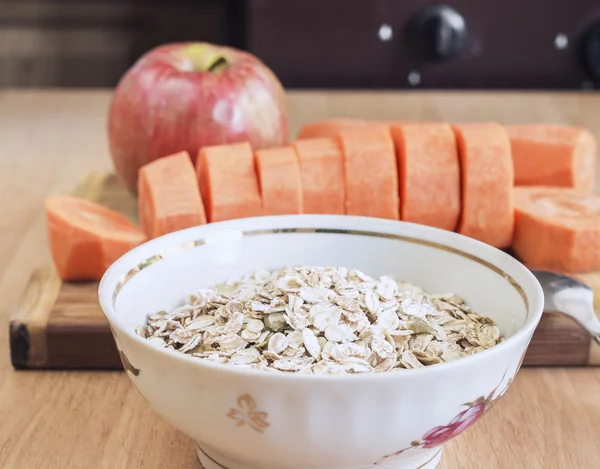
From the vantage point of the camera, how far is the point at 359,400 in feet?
1.94

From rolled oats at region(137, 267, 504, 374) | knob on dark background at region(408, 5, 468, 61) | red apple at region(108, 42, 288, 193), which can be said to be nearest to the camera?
rolled oats at region(137, 267, 504, 374)

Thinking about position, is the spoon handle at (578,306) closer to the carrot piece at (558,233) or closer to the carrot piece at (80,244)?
the carrot piece at (558,233)

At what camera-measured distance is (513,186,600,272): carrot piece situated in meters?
1.04

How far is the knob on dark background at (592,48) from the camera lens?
1567 millimetres

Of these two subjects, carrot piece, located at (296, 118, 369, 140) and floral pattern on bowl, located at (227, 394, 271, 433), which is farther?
carrot piece, located at (296, 118, 369, 140)

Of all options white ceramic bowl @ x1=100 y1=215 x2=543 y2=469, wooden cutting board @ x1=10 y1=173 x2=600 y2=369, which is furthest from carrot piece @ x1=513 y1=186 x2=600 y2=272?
white ceramic bowl @ x1=100 y1=215 x2=543 y2=469

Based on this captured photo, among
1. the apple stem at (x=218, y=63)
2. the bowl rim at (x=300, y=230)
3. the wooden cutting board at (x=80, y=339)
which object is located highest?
the apple stem at (x=218, y=63)

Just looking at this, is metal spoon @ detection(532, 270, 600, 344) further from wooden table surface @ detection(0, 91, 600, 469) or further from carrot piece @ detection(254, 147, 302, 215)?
carrot piece @ detection(254, 147, 302, 215)

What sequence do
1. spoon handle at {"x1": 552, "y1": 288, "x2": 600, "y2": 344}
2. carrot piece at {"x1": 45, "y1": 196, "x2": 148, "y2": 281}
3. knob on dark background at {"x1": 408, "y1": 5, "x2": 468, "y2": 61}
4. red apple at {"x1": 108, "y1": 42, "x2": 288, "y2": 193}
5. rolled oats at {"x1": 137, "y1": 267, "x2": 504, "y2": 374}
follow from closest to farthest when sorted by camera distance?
rolled oats at {"x1": 137, "y1": 267, "x2": 504, "y2": 374}, spoon handle at {"x1": 552, "y1": 288, "x2": 600, "y2": 344}, carrot piece at {"x1": 45, "y1": 196, "x2": 148, "y2": 281}, red apple at {"x1": 108, "y1": 42, "x2": 288, "y2": 193}, knob on dark background at {"x1": 408, "y1": 5, "x2": 468, "y2": 61}

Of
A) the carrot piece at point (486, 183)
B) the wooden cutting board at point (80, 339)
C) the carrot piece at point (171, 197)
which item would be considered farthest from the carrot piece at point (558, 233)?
the carrot piece at point (171, 197)

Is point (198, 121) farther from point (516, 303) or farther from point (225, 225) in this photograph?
point (516, 303)

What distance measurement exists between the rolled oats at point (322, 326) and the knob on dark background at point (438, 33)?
815mm

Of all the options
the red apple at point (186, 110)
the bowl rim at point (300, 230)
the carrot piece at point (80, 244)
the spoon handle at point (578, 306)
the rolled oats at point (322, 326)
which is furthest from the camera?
the red apple at point (186, 110)

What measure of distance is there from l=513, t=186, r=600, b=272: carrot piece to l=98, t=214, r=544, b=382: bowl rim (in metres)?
0.22
